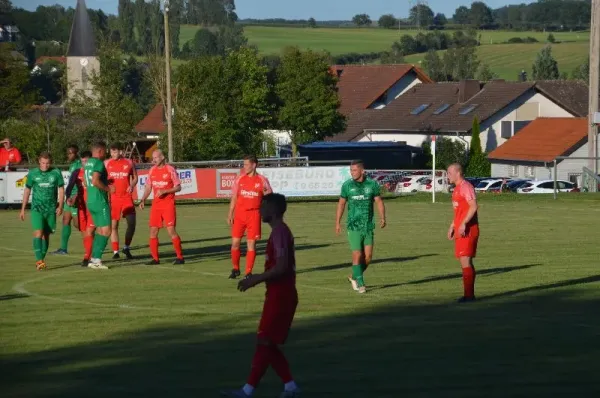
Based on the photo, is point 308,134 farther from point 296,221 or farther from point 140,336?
point 140,336

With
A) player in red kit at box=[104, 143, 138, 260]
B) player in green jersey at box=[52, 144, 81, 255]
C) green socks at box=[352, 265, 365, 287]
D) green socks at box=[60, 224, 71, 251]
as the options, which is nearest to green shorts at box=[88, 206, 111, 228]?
player in red kit at box=[104, 143, 138, 260]

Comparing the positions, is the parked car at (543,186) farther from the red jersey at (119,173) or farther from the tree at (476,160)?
the red jersey at (119,173)

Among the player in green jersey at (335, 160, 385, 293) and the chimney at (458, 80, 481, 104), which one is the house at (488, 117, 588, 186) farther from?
the player in green jersey at (335, 160, 385, 293)

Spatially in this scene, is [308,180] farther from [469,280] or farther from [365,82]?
[365,82]

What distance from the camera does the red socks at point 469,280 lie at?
52.5 feet

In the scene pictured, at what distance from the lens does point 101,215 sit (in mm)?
19719

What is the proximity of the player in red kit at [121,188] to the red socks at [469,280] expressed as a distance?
25.6 feet

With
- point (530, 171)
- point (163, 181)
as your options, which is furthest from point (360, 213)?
point (530, 171)

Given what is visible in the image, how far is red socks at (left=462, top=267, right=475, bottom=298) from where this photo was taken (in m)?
16.0

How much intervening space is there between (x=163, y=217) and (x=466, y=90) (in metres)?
81.3

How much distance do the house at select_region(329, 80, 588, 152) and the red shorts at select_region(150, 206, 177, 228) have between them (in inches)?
2774

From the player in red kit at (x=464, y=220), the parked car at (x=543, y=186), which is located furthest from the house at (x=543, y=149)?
the player in red kit at (x=464, y=220)

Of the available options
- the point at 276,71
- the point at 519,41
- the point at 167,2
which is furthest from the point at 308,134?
the point at 519,41

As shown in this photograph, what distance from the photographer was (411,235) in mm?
28141
